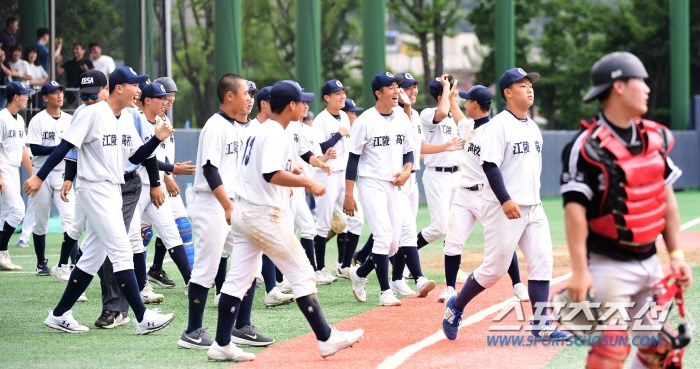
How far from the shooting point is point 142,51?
21.3 meters

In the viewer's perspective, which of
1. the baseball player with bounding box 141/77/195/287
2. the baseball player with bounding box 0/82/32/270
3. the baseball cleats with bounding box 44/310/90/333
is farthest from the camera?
the baseball player with bounding box 0/82/32/270

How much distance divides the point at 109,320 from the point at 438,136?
4352mm

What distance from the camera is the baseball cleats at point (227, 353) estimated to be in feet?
19.3

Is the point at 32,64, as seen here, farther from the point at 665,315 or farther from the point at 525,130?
the point at 665,315

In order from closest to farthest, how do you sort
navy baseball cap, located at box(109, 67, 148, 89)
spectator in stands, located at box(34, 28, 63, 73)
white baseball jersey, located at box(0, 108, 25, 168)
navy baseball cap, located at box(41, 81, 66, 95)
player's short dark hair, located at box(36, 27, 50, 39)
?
navy baseball cap, located at box(109, 67, 148, 89), navy baseball cap, located at box(41, 81, 66, 95), white baseball jersey, located at box(0, 108, 25, 168), spectator in stands, located at box(34, 28, 63, 73), player's short dark hair, located at box(36, 27, 50, 39)

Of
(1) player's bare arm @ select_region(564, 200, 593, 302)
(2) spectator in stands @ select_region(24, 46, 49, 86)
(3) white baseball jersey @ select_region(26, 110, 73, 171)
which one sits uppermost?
(2) spectator in stands @ select_region(24, 46, 49, 86)

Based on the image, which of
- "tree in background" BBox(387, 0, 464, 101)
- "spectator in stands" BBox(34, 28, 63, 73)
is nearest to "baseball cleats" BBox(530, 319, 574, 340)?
"spectator in stands" BBox(34, 28, 63, 73)

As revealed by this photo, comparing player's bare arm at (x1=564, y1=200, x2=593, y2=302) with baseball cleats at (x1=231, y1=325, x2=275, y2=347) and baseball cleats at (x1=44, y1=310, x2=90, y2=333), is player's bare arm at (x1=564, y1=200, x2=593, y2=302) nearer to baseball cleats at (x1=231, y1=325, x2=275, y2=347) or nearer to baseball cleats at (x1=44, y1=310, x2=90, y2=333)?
baseball cleats at (x1=231, y1=325, x2=275, y2=347)

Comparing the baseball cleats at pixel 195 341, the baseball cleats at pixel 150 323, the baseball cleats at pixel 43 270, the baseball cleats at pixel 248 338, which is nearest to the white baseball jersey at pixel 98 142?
the baseball cleats at pixel 150 323

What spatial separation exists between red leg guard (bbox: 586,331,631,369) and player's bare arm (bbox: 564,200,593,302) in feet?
0.89

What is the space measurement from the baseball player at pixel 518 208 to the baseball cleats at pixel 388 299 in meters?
1.72

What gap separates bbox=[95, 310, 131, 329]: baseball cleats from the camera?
7.30 meters

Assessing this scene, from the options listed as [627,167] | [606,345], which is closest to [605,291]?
[606,345]

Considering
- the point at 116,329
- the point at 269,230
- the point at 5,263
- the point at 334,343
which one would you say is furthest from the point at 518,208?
the point at 5,263
